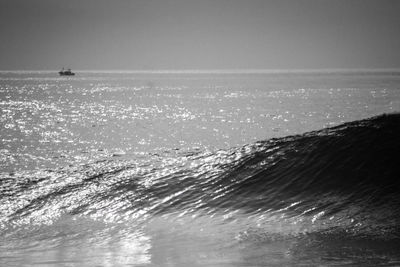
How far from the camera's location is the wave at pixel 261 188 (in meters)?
19.0

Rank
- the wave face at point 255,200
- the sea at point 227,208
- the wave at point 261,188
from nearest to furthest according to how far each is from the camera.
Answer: the sea at point 227,208 → the wave face at point 255,200 → the wave at point 261,188

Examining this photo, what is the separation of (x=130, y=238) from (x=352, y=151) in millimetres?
11893

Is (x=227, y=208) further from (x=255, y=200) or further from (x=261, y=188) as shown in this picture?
(x=261, y=188)

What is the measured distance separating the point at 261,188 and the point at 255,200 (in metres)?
1.28

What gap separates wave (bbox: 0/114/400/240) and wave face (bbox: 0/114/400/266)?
50mm

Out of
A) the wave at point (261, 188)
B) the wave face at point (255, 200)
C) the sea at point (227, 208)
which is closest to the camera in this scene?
the sea at point (227, 208)

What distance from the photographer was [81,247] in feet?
56.2

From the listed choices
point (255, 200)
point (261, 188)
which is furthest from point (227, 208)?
A: point (261, 188)

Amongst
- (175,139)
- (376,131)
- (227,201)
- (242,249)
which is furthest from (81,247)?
(175,139)

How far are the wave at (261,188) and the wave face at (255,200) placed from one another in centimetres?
5

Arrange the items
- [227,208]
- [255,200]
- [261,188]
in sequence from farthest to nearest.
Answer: [261,188] → [255,200] → [227,208]

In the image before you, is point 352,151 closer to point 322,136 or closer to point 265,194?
point 322,136

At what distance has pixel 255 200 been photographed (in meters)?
21.3

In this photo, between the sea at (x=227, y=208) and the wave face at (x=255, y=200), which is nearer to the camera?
the sea at (x=227, y=208)
